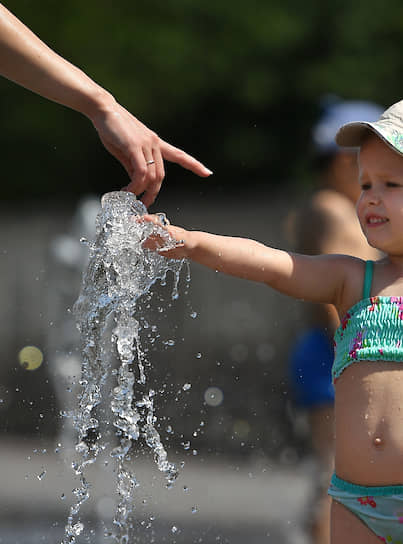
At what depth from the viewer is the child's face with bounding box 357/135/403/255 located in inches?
94.9

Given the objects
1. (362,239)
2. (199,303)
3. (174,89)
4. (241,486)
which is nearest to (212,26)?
(174,89)

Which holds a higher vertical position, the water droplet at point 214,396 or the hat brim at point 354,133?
the hat brim at point 354,133

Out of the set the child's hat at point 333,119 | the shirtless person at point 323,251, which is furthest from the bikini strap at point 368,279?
the child's hat at point 333,119

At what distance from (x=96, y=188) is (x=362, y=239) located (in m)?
6.22

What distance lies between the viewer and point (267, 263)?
245 centimetres

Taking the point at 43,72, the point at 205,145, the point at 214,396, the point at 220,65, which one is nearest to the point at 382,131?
the point at 43,72

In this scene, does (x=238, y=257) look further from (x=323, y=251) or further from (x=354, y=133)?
(x=323, y=251)

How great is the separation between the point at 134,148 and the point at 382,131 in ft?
2.08

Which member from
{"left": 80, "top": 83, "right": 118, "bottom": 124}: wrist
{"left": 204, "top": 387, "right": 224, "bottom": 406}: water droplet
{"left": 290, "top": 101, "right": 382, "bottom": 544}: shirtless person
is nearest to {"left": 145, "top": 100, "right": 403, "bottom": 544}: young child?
{"left": 80, "top": 83, "right": 118, "bottom": 124}: wrist

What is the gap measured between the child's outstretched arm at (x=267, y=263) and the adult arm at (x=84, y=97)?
145 millimetres

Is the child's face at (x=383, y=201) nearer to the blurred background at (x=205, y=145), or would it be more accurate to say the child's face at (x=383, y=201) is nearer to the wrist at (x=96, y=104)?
the wrist at (x=96, y=104)

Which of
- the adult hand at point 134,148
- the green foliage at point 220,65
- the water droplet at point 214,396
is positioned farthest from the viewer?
the green foliage at point 220,65

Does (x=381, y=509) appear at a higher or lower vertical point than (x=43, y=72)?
lower

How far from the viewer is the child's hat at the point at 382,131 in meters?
2.42
